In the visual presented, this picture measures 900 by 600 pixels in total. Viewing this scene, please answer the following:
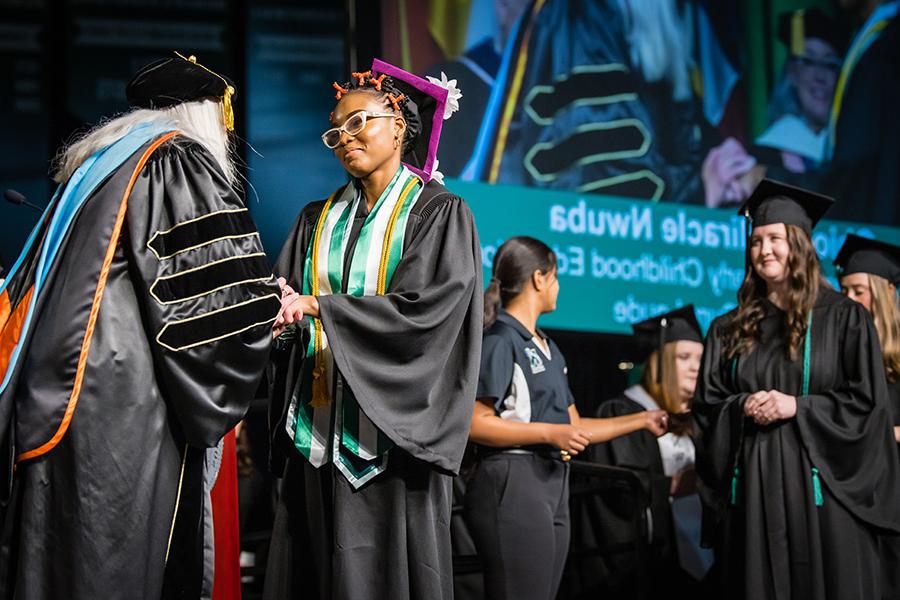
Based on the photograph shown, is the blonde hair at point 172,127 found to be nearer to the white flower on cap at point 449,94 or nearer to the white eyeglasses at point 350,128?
the white eyeglasses at point 350,128

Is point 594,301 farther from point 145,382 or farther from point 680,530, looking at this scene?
point 145,382

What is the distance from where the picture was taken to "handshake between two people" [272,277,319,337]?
10.5 ft

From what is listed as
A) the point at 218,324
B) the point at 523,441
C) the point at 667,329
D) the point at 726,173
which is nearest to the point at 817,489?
the point at 523,441

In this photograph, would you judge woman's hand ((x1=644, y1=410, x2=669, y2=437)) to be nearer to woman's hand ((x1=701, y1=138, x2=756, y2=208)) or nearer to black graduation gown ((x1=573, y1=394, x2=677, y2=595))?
black graduation gown ((x1=573, y1=394, x2=677, y2=595))

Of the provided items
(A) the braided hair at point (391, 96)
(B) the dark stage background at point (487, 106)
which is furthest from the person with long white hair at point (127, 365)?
(B) the dark stage background at point (487, 106)

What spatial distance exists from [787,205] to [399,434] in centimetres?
220

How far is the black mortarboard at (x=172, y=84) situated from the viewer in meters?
3.28

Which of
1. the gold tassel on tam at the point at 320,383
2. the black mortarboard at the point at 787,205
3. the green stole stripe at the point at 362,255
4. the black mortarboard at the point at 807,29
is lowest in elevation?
the gold tassel on tam at the point at 320,383

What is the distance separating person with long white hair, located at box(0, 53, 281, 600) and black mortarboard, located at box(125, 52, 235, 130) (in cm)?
16

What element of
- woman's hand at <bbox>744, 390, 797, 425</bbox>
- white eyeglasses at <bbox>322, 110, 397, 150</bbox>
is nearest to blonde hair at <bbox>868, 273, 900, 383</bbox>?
woman's hand at <bbox>744, 390, 797, 425</bbox>

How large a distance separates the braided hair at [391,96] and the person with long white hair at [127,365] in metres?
0.74

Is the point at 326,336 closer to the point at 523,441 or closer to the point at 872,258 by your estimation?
the point at 523,441

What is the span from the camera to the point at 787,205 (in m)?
4.70

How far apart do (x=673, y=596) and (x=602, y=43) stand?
3.27 metres
